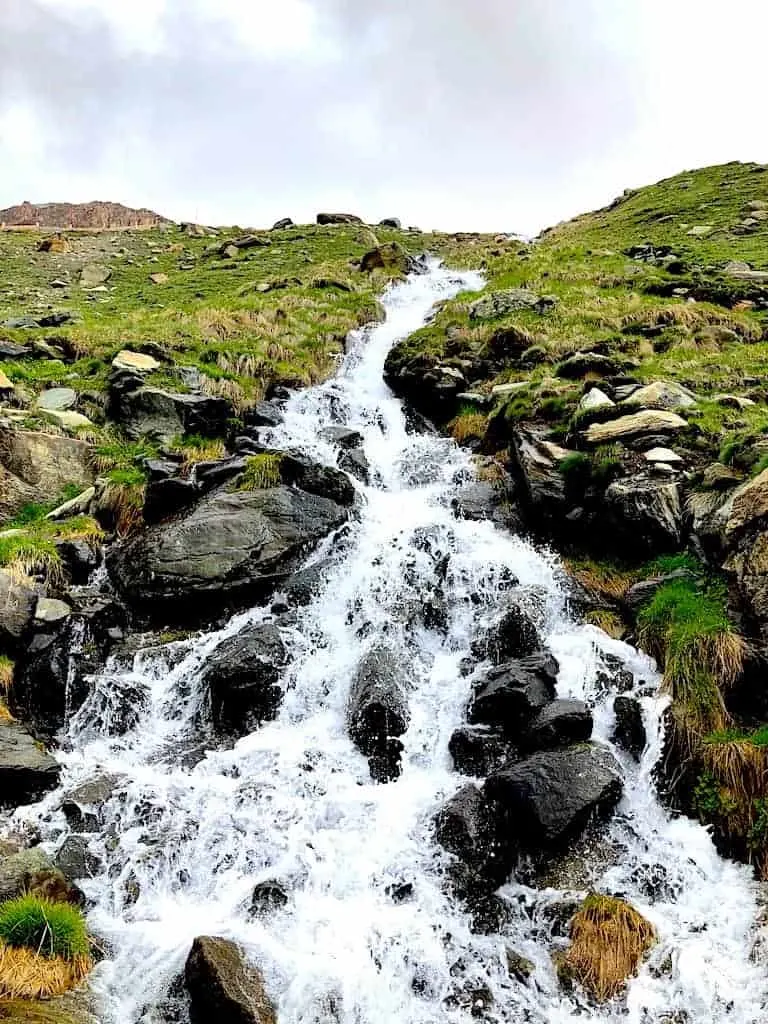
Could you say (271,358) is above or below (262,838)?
above

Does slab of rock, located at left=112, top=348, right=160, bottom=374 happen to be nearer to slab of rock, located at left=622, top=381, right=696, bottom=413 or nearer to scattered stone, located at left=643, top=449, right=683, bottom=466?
slab of rock, located at left=622, top=381, right=696, bottom=413

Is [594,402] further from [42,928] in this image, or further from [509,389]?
[42,928]

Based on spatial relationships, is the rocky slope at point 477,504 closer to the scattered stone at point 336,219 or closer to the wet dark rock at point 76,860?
the wet dark rock at point 76,860

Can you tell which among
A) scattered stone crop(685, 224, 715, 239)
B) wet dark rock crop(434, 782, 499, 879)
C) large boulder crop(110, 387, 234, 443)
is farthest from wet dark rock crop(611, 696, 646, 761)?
scattered stone crop(685, 224, 715, 239)

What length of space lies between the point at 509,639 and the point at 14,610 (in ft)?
25.4

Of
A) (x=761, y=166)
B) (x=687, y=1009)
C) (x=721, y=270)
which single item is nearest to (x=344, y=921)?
(x=687, y=1009)

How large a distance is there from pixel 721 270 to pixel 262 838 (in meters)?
28.2

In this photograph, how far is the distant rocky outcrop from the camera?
69.2 metres

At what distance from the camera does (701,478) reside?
11.8m

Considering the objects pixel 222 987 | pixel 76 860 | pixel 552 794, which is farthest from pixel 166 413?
pixel 222 987

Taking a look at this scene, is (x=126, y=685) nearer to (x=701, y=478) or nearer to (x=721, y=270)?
(x=701, y=478)

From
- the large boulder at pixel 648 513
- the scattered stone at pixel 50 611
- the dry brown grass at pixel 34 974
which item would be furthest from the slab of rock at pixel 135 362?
the dry brown grass at pixel 34 974

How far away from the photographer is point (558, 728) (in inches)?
348

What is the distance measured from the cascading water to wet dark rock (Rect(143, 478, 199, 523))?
3298 millimetres
